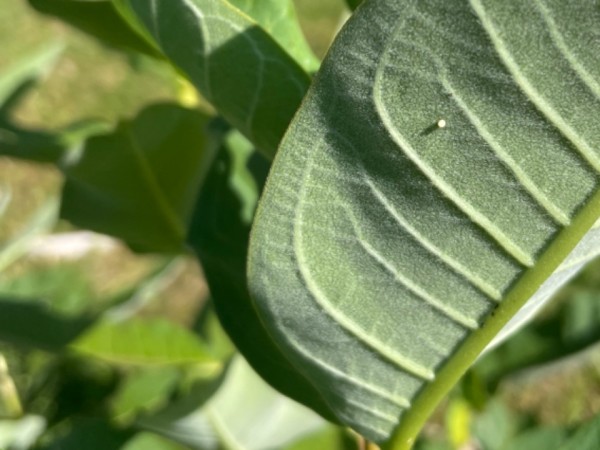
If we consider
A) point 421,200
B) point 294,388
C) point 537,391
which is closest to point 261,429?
point 294,388

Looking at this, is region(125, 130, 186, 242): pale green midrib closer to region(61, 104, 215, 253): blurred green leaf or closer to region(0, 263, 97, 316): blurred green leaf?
region(61, 104, 215, 253): blurred green leaf

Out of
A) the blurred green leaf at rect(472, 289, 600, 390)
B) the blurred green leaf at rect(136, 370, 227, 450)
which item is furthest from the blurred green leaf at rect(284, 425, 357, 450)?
the blurred green leaf at rect(472, 289, 600, 390)

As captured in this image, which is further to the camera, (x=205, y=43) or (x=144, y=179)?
(x=144, y=179)

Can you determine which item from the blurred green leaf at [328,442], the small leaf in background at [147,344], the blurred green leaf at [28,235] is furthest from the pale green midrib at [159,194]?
the blurred green leaf at [28,235]

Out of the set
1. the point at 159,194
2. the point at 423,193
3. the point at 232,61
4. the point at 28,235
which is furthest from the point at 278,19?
the point at 28,235

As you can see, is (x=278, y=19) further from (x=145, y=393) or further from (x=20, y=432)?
(x=145, y=393)

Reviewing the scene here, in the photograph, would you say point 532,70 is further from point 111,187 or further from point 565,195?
point 111,187
